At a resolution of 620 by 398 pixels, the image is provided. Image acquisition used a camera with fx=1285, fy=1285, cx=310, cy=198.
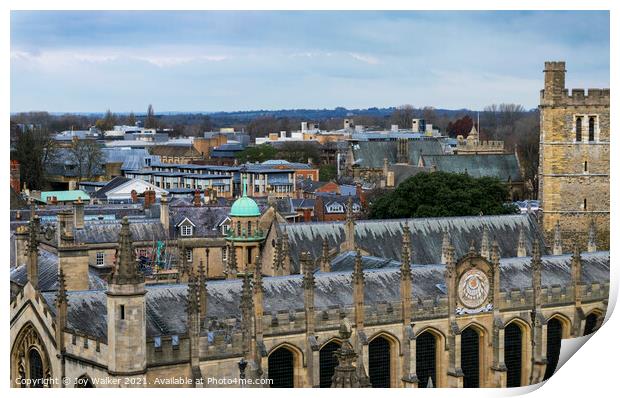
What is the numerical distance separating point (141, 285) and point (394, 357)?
10963 millimetres

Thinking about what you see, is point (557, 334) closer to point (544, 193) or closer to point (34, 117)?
point (544, 193)

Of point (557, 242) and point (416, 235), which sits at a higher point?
point (416, 235)

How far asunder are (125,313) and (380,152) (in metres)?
94.3

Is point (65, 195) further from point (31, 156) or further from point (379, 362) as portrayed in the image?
point (379, 362)

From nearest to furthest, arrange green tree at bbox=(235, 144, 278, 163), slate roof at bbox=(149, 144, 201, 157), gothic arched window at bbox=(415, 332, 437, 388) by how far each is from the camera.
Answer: gothic arched window at bbox=(415, 332, 437, 388), green tree at bbox=(235, 144, 278, 163), slate roof at bbox=(149, 144, 201, 157)

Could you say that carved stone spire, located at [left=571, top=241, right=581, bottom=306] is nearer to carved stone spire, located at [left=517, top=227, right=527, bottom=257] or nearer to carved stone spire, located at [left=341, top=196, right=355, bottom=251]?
carved stone spire, located at [left=517, top=227, right=527, bottom=257]

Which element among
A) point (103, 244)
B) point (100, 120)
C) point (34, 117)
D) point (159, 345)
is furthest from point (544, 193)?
point (100, 120)

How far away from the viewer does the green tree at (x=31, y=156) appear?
9588cm

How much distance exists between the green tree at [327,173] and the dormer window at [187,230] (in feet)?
177

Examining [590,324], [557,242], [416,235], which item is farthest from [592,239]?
[590,324]

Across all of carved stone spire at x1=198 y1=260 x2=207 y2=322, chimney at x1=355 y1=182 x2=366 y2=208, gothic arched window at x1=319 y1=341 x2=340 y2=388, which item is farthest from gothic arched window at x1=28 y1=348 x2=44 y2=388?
chimney at x1=355 y1=182 x2=366 y2=208

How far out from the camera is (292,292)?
38.9m

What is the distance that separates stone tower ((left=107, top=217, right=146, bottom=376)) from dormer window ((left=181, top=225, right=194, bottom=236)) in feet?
118

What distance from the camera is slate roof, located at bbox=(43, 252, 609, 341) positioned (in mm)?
35375
